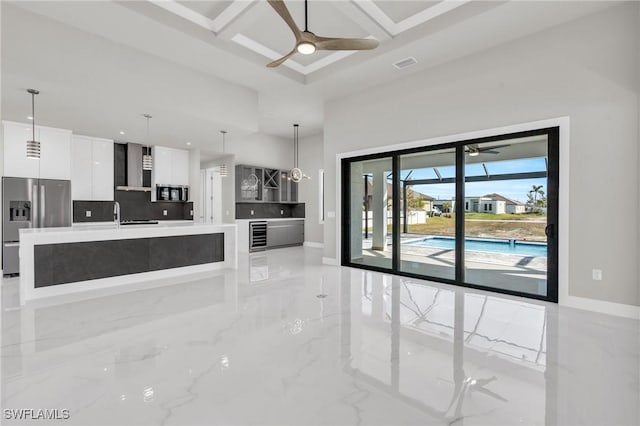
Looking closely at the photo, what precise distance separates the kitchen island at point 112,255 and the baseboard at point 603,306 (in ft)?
17.0

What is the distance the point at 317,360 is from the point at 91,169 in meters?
6.48

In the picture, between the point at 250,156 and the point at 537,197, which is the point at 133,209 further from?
the point at 537,197

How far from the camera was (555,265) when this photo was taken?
3.90m

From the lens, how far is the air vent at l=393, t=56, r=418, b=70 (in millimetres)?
4590

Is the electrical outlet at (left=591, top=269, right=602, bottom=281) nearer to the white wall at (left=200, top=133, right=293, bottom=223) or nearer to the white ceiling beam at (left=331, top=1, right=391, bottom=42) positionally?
the white ceiling beam at (left=331, top=1, right=391, bottom=42)

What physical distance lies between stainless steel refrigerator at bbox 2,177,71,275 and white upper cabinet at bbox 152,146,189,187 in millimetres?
1756

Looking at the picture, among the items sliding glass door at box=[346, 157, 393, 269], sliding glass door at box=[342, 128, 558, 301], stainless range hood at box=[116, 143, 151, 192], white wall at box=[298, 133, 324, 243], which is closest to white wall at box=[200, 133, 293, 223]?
white wall at box=[298, 133, 324, 243]

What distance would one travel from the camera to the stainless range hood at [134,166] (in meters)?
6.96

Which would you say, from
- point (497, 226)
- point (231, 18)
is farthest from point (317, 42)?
point (497, 226)

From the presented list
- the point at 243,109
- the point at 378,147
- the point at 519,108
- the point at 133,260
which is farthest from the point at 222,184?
the point at 519,108

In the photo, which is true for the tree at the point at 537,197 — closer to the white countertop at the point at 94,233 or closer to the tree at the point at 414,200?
the tree at the point at 414,200

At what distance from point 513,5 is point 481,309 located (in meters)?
3.42

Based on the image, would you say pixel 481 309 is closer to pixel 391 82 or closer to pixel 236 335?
pixel 236 335

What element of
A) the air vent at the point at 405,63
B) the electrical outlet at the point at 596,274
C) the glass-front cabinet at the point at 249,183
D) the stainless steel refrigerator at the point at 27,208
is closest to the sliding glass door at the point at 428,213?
the air vent at the point at 405,63
